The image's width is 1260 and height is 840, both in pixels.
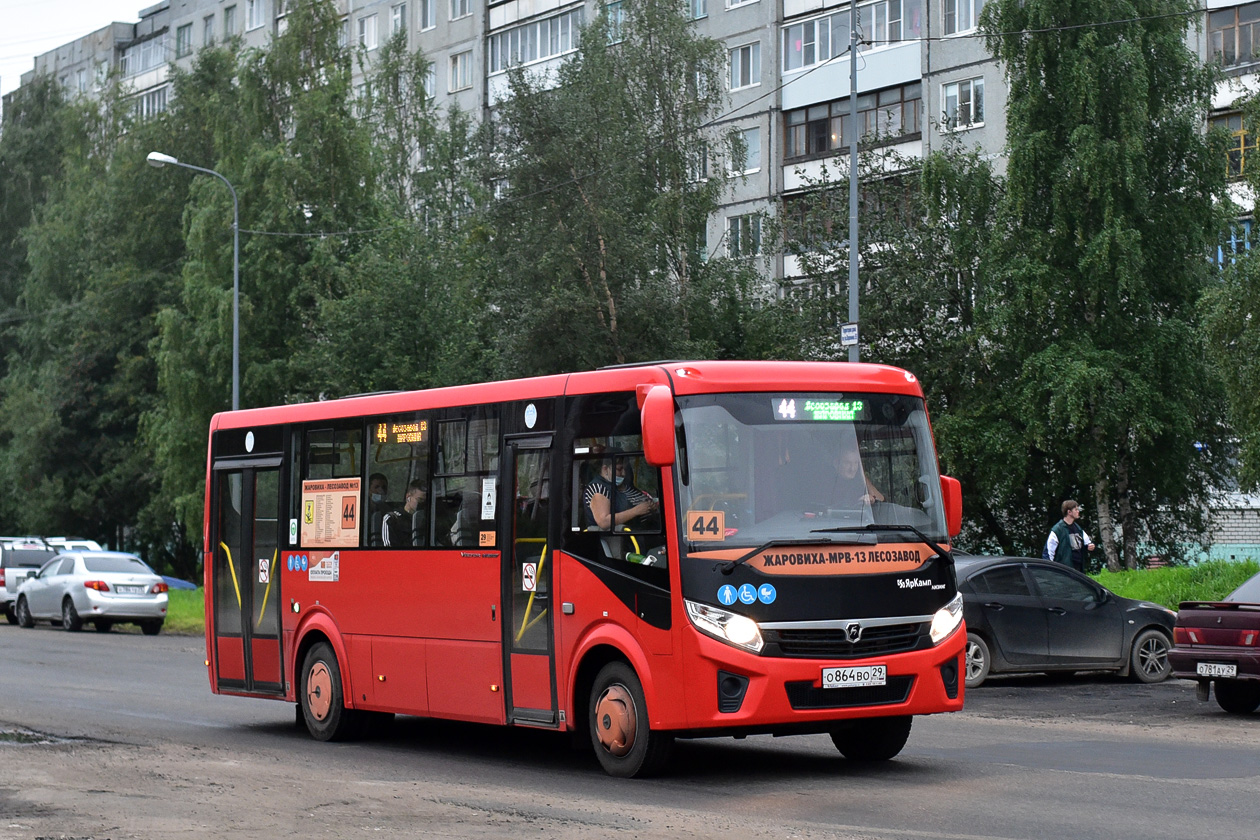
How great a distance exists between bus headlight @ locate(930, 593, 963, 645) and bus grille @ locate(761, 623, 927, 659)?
11 cm

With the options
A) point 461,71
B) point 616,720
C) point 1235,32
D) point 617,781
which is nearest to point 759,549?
point 616,720

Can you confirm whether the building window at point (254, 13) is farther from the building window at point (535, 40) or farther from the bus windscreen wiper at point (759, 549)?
the bus windscreen wiper at point (759, 549)

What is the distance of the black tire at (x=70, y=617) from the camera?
115ft

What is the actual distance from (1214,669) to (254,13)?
232 ft

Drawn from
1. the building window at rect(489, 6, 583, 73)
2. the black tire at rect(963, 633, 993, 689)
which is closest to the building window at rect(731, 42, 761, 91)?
the building window at rect(489, 6, 583, 73)

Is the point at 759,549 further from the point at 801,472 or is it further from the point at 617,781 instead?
the point at 617,781

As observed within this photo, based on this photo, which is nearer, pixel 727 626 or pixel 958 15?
pixel 727 626

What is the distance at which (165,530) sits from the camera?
197 ft

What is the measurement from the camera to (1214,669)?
51.3ft

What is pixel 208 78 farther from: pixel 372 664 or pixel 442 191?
pixel 372 664

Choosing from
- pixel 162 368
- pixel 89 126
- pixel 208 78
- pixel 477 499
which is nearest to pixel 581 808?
pixel 477 499

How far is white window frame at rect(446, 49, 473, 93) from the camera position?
66750mm

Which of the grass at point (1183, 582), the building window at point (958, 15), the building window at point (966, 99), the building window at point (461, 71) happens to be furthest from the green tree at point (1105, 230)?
the building window at point (461, 71)

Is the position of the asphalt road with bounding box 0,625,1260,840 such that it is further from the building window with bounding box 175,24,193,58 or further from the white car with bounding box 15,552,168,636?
the building window with bounding box 175,24,193,58
